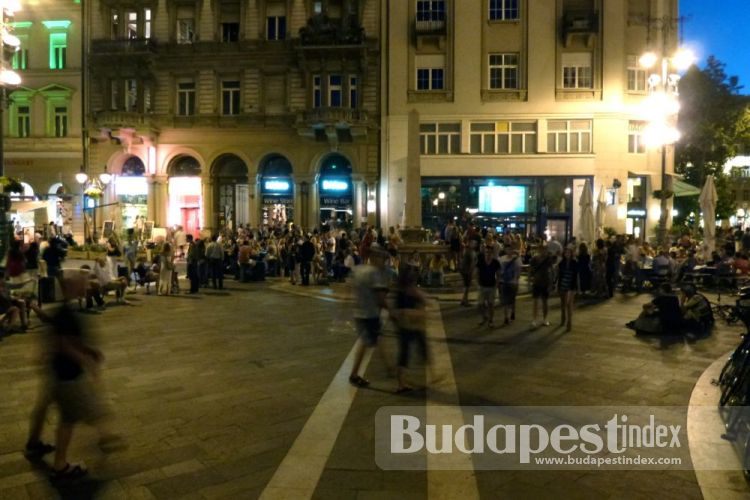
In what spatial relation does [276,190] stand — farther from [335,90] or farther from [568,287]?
[568,287]

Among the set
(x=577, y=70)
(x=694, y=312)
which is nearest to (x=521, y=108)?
(x=577, y=70)

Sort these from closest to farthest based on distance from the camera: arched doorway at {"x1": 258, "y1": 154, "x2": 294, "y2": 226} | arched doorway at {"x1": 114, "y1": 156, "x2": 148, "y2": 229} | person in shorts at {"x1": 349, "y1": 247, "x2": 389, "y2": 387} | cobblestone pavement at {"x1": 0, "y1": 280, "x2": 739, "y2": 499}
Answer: cobblestone pavement at {"x1": 0, "y1": 280, "x2": 739, "y2": 499} → person in shorts at {"x1": 349, "y1": 247, "x2": 389, "y2": 387} → arched doorway at {"x1": 258, "y1": 154, "x2": 294, "y2": 226} → arched doorway at {"x1": 114, "y1": 156, "x2": 148, "y2": 229}

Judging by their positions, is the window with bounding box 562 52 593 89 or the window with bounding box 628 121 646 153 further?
the window with bounding box 628 121 646 153

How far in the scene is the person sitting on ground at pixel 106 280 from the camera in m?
14.6

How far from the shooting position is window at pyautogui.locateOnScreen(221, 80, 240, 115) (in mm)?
31750

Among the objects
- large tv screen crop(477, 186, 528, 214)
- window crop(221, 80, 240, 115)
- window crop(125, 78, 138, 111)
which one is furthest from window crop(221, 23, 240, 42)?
large tv screen crop(477, 186, 528, 214)

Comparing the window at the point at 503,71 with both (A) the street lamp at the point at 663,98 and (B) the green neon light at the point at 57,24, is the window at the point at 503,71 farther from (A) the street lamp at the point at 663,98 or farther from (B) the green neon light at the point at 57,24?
(B) the green neon light at the point at 57,24

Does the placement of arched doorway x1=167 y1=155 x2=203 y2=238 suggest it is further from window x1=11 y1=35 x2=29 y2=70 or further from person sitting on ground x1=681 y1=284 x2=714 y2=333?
person sitting on ground x1=681 y1=284 x2=714 y2=333

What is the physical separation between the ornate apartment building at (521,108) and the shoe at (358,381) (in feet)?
74.7

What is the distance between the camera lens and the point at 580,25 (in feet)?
95.9

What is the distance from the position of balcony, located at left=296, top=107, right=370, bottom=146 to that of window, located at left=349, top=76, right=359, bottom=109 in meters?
1.03

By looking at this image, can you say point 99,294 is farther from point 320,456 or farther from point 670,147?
point 670,147

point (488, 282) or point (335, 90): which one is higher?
point (335, 90)

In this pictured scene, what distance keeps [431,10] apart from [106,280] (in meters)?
22.7
